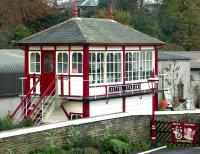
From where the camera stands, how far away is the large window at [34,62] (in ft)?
92.1

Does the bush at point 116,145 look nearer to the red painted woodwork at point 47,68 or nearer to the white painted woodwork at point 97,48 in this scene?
the white painted woodwork at point 97,48

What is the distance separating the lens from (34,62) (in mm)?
28188

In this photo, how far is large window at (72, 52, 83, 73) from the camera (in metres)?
26.8

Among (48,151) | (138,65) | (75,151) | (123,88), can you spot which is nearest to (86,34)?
(123,88)

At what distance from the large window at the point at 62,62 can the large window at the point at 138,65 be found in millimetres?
3511

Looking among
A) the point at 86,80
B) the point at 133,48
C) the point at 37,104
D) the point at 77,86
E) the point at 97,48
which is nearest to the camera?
the point at 37,104

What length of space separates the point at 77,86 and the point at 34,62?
278 cm

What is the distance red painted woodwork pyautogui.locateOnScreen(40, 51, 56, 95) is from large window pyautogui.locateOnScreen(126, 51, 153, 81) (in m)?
3.91

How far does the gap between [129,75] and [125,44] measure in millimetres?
1683

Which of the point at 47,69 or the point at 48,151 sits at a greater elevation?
the point at 47,69

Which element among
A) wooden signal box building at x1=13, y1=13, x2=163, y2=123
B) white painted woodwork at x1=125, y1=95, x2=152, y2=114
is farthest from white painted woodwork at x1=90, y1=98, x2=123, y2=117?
white painted woodwork at x1=125, y1=95, x2=152, y2=114

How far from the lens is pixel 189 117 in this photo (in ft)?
91.6

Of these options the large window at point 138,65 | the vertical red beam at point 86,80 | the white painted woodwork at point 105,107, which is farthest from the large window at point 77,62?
the large window at point 138,65

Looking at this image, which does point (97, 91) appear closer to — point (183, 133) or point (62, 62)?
point (62, 62)
